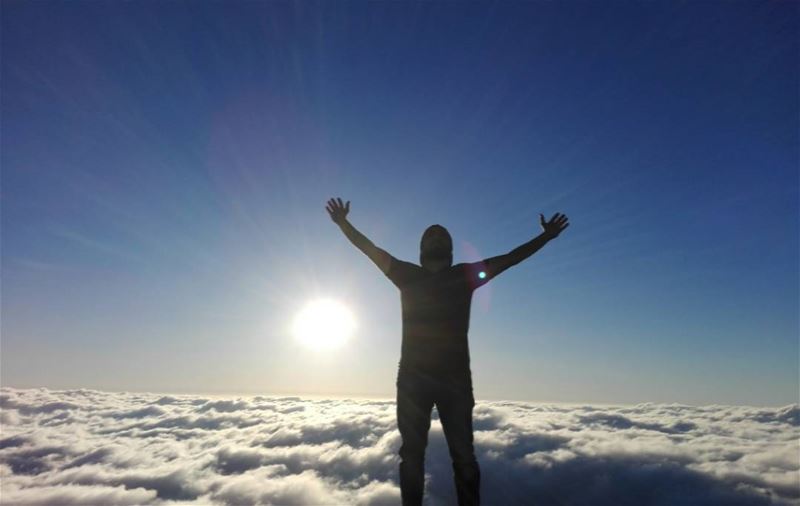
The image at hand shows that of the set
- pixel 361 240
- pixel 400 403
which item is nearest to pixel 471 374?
pixel 400 403

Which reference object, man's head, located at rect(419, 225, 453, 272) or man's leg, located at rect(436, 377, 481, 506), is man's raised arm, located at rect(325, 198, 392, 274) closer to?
man's head, located at rect(419, 225, 453, 272)

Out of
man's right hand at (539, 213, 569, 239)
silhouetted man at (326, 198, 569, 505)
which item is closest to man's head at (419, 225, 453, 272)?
silhouetted man at (326, 198, 569, 505)

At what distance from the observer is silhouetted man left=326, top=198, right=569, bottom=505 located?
14.7 feet

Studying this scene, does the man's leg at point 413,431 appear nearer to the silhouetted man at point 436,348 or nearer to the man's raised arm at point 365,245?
the silhouetted man at point 436,348

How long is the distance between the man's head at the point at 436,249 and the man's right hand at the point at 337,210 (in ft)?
3.63

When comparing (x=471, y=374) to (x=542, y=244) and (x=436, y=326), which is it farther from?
(x=542, y=244)

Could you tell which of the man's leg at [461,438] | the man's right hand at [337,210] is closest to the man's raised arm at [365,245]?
the man's right hand at [337,210]

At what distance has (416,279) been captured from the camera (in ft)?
16.1

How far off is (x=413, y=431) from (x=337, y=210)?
2836 millimetres

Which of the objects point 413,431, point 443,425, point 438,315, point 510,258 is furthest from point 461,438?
point 510,258

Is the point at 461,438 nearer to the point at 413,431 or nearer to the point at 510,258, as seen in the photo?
the point at 413,431

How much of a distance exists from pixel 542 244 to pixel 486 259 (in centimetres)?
76

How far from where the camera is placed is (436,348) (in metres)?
4.60

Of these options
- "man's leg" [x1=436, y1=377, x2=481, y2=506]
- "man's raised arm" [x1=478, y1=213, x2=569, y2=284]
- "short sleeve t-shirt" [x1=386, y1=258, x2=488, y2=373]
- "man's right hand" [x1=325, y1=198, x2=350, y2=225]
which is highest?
"man's right hand" [x1=325, y1=198, x2=350, y2=225]
